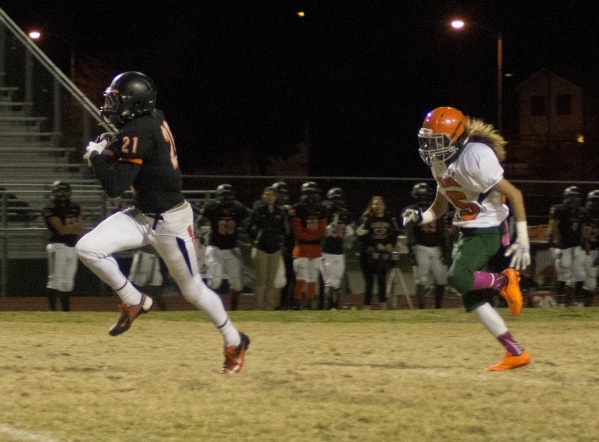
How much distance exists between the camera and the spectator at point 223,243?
13.9 m

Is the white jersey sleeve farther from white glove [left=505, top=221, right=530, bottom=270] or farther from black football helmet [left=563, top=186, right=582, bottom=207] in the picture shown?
black football helmet [left=563, top=186, right=582, bottom=207]

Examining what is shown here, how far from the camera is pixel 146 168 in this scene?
6965mm

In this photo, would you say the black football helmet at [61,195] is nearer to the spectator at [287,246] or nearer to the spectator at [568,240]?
the spectator at [287,246]

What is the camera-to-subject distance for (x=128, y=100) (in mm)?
6961

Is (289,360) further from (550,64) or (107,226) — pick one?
(550,64)

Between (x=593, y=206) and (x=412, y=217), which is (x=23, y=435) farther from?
(x=593, y=206)

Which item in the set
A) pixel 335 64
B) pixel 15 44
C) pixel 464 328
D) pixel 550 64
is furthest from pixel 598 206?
pixel 550 64

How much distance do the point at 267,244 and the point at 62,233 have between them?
2.68 m

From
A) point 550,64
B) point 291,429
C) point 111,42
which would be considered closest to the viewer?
point 291,429

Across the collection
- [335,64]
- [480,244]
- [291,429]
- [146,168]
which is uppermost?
[335,64]

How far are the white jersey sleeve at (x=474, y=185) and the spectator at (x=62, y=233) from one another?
23.4 feet

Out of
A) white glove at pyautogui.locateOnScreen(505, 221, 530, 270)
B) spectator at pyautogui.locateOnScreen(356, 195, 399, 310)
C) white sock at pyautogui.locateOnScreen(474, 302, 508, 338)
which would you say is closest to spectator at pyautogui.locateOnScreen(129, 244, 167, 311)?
spectator at pyautogui.locateOnScreen(356, 195, 399, 310)

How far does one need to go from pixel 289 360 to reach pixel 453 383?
4.98ft

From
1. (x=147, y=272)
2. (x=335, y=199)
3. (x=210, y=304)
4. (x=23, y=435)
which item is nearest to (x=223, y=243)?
(x=147, y=272)
